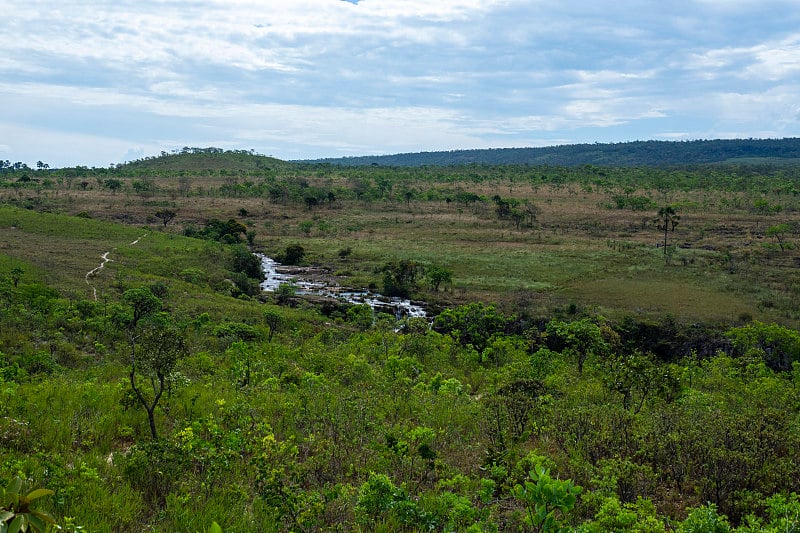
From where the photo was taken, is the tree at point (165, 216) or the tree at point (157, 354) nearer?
the tree at point (157, 354)

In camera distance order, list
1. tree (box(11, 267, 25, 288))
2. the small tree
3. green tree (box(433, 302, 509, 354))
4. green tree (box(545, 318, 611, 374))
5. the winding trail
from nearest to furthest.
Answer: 1. green tree (box(545, 318, 611, 374))
2. green tree (box(433, 302, 509, 354))
3. the small tree
4. tree (box(11, 267, 25, 288))
5. the winding trail

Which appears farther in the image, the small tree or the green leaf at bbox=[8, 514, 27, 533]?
the small tree

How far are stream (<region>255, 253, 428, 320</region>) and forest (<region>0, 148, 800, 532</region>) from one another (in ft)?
2.62

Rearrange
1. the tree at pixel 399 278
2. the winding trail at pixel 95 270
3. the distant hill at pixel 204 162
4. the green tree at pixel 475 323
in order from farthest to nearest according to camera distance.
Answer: the distant hill at pixel 204 162
the tree at pixel 399 278
the winding trail at pixel 95 270
the green tree at pixel 475 323

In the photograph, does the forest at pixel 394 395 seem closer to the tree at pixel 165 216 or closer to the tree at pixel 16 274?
the tree at pixel 16 274

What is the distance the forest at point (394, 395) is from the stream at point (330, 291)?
31.4 inches

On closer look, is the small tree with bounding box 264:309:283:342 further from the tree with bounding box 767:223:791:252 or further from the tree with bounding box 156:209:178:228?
the tree with bounding box 767:223:791:252

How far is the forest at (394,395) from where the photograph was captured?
6.00 metres

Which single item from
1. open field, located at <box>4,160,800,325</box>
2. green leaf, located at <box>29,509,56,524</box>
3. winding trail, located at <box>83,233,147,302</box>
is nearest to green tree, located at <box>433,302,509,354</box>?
open field, located at <box>4,160,800,325</box>

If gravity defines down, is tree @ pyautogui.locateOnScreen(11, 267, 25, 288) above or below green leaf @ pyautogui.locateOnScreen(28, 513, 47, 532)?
below

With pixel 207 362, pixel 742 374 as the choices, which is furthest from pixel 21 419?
pixel 742 374

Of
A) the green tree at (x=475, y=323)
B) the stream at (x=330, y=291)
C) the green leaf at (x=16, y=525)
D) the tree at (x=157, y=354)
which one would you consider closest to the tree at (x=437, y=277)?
the stream at (x=330, y=291)

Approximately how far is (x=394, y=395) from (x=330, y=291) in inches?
1177

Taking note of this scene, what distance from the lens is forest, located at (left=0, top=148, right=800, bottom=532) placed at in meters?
6.00
